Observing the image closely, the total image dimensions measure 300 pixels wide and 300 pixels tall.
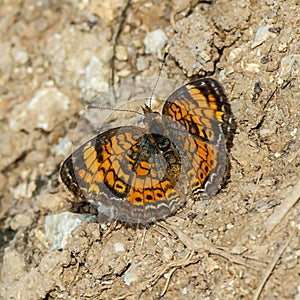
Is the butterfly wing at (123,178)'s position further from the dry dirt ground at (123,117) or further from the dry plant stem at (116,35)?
the dry plant stem at (116,35)

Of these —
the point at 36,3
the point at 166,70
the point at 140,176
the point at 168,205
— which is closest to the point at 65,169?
the point at 140,176

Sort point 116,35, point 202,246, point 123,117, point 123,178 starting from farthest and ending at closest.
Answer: point 116,35 < point 123,117 < point 123,178 < point 202,246

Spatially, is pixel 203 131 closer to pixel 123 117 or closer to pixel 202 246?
pixel 202 246

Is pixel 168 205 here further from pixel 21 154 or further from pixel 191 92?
pixel 21 154

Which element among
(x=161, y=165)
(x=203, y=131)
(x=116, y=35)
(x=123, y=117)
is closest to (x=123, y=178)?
(x=161, y=165)

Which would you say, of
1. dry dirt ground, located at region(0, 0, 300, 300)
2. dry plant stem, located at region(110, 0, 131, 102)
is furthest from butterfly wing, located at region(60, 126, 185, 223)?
dry plant stem, located at region(110, 0, 131, 102)

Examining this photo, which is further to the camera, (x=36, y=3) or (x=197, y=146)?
(x=36, y=3)
